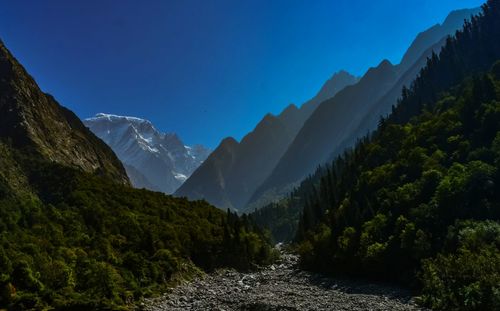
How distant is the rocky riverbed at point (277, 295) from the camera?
49484 millimetres

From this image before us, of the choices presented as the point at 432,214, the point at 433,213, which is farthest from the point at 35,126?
the point at 433,213

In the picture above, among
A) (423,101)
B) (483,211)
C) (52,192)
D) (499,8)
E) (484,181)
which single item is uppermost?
(499,8)

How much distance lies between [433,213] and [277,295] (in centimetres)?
2833

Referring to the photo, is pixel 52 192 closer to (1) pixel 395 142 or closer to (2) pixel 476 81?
(1) pixel 395 142

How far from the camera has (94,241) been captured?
201 ft

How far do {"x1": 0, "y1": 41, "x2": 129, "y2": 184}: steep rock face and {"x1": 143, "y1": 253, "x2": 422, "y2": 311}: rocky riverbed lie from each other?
5164cm

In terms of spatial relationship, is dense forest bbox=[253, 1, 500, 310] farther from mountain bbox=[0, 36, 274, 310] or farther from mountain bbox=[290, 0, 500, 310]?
mountain bbox=[0, 36, 274, 310]

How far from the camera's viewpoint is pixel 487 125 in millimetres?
90000

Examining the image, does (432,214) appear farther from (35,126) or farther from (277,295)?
(35,126)

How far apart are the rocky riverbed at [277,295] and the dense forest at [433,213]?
4529 mm

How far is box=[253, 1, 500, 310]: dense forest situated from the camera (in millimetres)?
46656

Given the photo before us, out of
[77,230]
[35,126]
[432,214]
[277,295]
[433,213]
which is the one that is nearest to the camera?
[277,295]

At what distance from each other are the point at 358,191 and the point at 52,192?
6568 centimetres

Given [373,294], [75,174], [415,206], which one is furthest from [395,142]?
[75,174]
